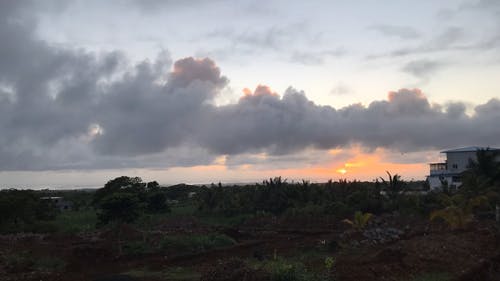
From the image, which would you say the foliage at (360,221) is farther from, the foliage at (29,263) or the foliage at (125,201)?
the foliage at (29,263)

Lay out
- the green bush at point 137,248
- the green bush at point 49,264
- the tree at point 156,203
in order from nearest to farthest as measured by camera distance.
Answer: the green bush at point 49,264, the green bush at point 137,248, the tree at point 156,203

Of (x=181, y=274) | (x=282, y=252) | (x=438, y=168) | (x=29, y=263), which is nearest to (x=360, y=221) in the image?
(x=282, y=252)

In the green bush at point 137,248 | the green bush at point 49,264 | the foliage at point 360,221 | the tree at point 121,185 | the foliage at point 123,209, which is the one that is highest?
the tree at point 121,185

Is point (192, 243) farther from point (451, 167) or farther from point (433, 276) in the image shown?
point (451, 167)

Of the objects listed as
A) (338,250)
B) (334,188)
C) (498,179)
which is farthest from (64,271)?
(498,179)

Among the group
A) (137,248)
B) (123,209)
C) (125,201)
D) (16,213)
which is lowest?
(137,248)

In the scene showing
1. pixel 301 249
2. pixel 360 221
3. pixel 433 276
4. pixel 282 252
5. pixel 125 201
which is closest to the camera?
pixel 433 276

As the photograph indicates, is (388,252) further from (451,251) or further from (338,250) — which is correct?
(338,250)

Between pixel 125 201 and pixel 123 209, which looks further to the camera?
pixel 123 209

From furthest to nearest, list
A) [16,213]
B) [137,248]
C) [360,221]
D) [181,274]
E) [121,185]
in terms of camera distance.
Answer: [121,185] → [16,213] → [360,221] → [137,248] → [181,274]

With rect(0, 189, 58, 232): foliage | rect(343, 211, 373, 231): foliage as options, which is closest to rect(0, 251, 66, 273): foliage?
rect(0, 189, 58, 232): foliage

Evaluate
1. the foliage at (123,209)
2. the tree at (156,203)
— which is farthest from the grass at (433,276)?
the tree at (156,203)

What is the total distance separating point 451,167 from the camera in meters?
62.6

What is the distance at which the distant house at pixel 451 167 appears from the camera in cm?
6084
